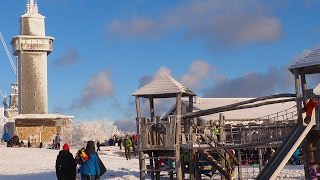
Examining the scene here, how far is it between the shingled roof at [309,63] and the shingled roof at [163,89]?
219 inches

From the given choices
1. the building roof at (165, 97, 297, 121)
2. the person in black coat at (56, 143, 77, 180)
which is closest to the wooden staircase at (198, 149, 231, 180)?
the person in black coat at (56, 143, 77, 180)

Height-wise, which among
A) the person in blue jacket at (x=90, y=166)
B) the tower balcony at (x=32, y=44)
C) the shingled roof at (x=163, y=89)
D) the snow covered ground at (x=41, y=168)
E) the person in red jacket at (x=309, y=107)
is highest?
the tower balcony at (x=32, y=44)

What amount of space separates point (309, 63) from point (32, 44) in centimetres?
5373

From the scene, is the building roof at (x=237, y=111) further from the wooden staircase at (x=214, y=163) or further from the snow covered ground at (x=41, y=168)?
the wooden staircase at (x=214, y=163)

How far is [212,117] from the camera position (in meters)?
39.0

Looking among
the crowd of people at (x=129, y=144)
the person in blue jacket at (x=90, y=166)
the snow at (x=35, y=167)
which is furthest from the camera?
the crowd of people at (x=129, y=144)

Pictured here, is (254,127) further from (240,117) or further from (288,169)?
(240,117)

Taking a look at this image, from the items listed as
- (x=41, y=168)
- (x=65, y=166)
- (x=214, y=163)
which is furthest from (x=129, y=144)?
(x=65, y=166)

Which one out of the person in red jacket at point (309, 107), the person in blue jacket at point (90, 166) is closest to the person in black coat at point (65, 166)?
the person in blue jacket at point (90, 166)

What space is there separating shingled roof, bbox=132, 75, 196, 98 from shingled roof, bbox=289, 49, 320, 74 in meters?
5.55

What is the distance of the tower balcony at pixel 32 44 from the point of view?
2643 inches

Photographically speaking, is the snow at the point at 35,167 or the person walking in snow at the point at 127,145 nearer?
the snow at the point at 35,167

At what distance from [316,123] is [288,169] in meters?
13.2

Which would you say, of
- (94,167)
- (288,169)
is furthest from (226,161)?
(94,167)
